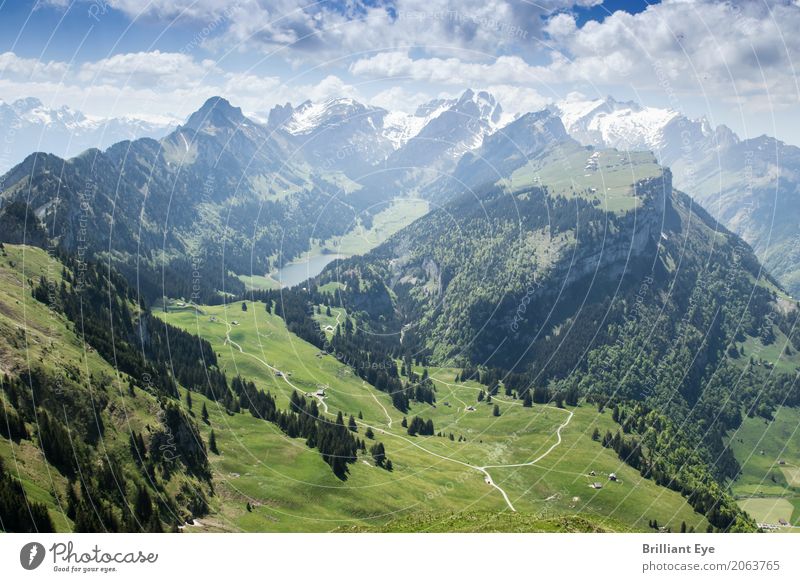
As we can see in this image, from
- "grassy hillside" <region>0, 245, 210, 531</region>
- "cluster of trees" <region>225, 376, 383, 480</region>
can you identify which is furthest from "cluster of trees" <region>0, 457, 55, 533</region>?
"cluster of trees" <region>225, 376, 383, 480</region>

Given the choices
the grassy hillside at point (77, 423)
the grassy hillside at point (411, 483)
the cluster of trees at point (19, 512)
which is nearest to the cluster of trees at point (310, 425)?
the grassy hillside at point (411, 483)

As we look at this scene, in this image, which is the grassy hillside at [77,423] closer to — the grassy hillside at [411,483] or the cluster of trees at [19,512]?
the cluster of trees at [19,512]

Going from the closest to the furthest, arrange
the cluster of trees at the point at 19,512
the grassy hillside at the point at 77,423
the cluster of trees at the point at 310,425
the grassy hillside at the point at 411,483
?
1. the cluster of trees at the point at 19,512
2. the grassy hillside at the point at 77,423
3. the grassy hillside at the point at 411,483
4. the cluster of trees at the point at 310,425

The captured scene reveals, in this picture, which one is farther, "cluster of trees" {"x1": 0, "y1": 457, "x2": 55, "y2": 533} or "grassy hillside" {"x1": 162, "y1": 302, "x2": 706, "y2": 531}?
"grassy hillside" {"x1": 162, "y1": 302, "x2": 706, "y2": 531}

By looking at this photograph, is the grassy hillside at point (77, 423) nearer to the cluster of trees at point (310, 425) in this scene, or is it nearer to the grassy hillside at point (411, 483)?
the grassy hillside at point (411, 483)

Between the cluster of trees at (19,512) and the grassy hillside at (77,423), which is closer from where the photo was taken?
the cluster of trees at (19,512)

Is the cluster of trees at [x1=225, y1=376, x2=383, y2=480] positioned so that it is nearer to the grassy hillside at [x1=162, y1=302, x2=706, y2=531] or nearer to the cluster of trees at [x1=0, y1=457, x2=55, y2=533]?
the grassy hillside at [x1=162, y1=302, x2=706, y2=531]

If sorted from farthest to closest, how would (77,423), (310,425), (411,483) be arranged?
(310,425) < (411,483) < (77,423)

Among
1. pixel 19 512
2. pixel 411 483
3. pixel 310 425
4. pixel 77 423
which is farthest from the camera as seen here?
pixel 310 425

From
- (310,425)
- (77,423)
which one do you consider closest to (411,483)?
(310,425)

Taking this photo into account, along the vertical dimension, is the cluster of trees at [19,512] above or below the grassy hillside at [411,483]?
above

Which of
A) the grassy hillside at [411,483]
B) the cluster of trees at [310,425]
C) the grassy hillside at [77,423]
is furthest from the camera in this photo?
the cluster of trees at [310,425]

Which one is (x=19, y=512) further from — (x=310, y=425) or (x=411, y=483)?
(x=411, y=483)

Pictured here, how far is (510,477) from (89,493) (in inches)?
4514
